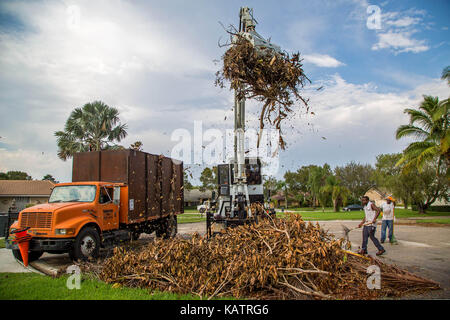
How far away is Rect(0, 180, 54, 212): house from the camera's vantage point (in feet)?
118

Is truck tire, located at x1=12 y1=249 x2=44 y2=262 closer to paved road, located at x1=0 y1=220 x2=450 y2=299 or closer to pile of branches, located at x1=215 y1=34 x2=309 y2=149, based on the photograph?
paved road, located at x1=0 y1=220 x2=450 y2=299

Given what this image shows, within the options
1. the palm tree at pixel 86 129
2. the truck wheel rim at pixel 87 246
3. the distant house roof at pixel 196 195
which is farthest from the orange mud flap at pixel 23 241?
the distant house roof at pixel 196 195

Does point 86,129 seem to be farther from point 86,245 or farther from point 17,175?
point 17,175

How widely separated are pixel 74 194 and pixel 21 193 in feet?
113

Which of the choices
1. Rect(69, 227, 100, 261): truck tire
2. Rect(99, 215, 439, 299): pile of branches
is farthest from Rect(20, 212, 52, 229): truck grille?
Rect(99, 215, 439, 299): pile of branches

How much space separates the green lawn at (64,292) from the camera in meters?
5.04

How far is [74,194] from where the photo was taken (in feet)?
29.8

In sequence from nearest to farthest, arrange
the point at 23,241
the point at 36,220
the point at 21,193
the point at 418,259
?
the point at 23,241 < the point at 36,220 < the point at 418,259 < the point at 21,193

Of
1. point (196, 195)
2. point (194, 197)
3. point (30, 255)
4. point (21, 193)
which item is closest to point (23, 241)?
point (30, 255)

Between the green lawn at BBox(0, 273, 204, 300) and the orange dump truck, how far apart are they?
161 cm

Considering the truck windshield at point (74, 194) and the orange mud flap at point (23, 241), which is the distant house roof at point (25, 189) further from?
the orange mud flap at point (23, 241)

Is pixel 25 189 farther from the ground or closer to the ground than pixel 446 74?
closer to the ground
